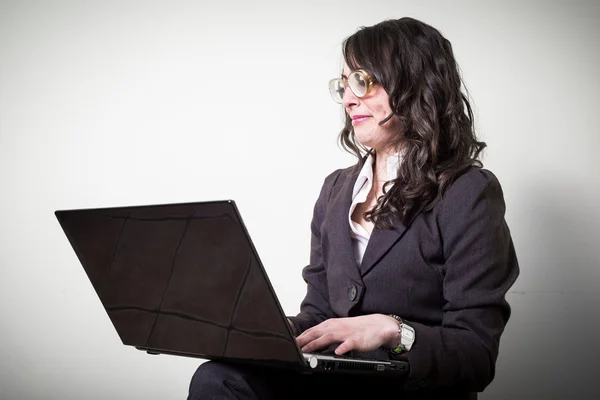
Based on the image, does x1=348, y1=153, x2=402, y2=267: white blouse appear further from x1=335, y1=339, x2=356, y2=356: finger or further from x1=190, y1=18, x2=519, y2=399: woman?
x1=335, y1=339, x2=356, y2=356: finger

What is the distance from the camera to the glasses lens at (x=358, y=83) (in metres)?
1.69

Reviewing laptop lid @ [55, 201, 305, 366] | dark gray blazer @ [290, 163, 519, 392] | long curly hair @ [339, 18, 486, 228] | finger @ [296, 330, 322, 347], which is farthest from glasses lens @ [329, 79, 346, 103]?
laptop lid @ [55, 201, 305, 366]

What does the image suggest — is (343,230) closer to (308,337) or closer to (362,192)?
(362,192)

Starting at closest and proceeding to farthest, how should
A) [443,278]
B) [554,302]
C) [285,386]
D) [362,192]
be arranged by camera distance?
[285,386]
[443,278]
[362,192]
[554,302]

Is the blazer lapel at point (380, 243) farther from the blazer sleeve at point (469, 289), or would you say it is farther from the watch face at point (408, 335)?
the watch face at point (408, 335)

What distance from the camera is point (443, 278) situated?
5.07ft

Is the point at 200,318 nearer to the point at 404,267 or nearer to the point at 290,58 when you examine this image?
the point at 404,267

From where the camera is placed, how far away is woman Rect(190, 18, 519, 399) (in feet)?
4.35

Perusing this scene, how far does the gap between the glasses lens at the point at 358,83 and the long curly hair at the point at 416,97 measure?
27 mm

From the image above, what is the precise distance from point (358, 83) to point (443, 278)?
59 centimetres

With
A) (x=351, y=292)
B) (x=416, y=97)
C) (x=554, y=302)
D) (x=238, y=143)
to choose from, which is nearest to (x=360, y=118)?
(x=416, y=97)

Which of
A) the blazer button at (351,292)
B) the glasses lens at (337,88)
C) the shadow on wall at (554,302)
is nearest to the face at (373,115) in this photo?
the glasses lens at (337,88)

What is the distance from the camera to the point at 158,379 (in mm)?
2789

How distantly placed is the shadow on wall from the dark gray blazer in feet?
3.25
